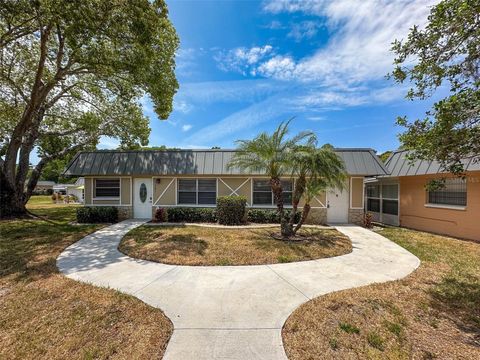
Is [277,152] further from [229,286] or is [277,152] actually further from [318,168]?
[229,286]

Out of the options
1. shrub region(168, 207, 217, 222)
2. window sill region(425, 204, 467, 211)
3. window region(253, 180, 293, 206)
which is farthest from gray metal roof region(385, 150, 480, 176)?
shrub region(168, 207, 217, 222)

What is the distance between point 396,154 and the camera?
43.1 feet

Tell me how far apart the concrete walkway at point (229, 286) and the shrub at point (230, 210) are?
5206 mm

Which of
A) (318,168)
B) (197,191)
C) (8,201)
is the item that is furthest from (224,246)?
(8,201)

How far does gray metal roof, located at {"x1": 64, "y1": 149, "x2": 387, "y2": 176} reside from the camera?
1283cm

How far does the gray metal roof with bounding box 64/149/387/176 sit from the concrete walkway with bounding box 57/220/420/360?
5.76 metres

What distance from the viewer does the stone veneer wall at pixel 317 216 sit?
1302 centimetres

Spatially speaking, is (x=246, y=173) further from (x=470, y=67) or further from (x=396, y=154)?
(x=470, y=67)

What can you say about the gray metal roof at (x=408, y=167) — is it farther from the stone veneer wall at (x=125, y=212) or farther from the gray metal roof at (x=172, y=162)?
the stone veneer wall at (x=125, y=212)

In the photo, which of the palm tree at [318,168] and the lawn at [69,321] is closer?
the lawn at [69,321]

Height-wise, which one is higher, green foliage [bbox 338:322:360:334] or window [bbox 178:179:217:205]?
window [bbox 178:179:217:205]

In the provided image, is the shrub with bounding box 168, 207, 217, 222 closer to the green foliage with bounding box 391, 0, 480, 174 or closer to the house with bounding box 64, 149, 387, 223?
the house with bounding box 64, 149, 387, 223

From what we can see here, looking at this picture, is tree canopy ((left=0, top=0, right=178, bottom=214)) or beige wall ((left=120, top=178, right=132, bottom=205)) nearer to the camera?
tree canopy ((left=0, top=0, right=178, bottom=214))

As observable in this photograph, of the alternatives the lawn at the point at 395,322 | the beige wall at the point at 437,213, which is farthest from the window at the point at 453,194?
the lawn at the point at 395,322
